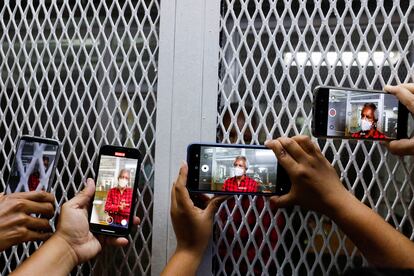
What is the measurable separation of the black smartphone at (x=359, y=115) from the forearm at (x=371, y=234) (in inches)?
5.0

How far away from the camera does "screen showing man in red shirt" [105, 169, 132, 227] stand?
908mm

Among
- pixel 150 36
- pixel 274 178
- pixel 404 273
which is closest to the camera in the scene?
pixel 404 273

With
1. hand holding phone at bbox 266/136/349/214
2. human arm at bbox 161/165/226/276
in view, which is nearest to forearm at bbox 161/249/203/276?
human arm at bbox 161/165/226/276

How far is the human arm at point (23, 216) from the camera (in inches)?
35.2

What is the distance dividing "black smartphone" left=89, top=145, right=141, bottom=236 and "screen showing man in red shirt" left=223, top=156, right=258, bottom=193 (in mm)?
196

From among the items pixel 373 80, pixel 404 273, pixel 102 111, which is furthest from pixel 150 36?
pixel 404 273

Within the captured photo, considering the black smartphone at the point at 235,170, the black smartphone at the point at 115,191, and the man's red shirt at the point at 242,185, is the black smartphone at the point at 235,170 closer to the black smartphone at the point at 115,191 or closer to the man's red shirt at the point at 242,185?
the man's red shirt at the point at 242,185

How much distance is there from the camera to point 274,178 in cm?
88

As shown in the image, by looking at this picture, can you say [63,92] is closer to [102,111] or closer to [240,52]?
[102,111]

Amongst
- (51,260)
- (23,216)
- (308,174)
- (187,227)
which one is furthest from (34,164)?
(308,174)

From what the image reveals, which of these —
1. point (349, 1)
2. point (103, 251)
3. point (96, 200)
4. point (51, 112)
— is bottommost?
point (103, 251)

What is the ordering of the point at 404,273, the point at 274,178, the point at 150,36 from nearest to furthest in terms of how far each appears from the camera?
the point at 404,273 < the point at 274,178 < the point at 150,36

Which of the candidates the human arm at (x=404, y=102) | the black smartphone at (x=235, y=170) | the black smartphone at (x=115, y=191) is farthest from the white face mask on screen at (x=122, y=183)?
the human arm at (x=404, y=102)

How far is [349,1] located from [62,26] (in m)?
0.65
